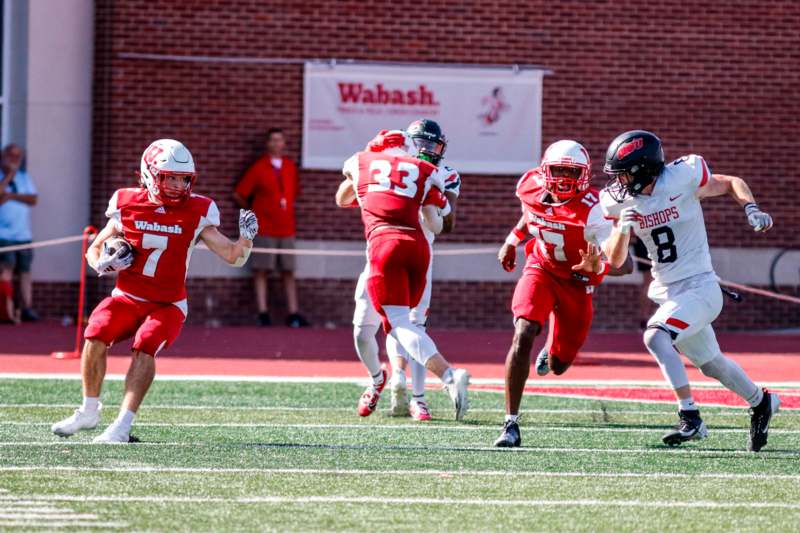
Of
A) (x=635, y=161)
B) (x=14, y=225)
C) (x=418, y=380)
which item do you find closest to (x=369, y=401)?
(x=418, y=380)

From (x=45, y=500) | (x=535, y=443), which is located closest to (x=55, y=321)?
(x=535, y=443)

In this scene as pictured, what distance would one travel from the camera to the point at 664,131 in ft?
61.5

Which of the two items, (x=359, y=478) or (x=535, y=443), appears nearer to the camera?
(x=359, y=478)

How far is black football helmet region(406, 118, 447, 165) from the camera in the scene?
9.95 metres

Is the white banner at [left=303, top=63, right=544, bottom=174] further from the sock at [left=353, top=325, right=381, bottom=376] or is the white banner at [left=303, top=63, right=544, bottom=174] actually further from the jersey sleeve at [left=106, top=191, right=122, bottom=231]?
the jersey sleeve at [left=106, top=191, right=122, bottom=231]

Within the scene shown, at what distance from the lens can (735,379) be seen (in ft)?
28.7

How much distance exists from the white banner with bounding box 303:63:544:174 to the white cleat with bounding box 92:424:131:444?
33.6 feet

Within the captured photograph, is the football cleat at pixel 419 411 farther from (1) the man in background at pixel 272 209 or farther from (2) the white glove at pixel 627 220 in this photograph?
(1) the man in background at pixel 272 209

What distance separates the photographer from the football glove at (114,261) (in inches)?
327

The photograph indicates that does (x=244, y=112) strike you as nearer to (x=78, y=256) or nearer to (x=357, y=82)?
(x=357, y=82)

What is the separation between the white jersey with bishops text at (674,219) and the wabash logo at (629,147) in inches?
10.1

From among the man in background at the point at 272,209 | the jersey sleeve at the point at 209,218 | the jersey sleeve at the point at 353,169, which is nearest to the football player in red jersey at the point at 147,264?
the jersey sleeve at the point at 209,218

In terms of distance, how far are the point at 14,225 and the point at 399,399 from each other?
8.95m

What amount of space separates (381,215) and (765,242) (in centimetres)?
1076
